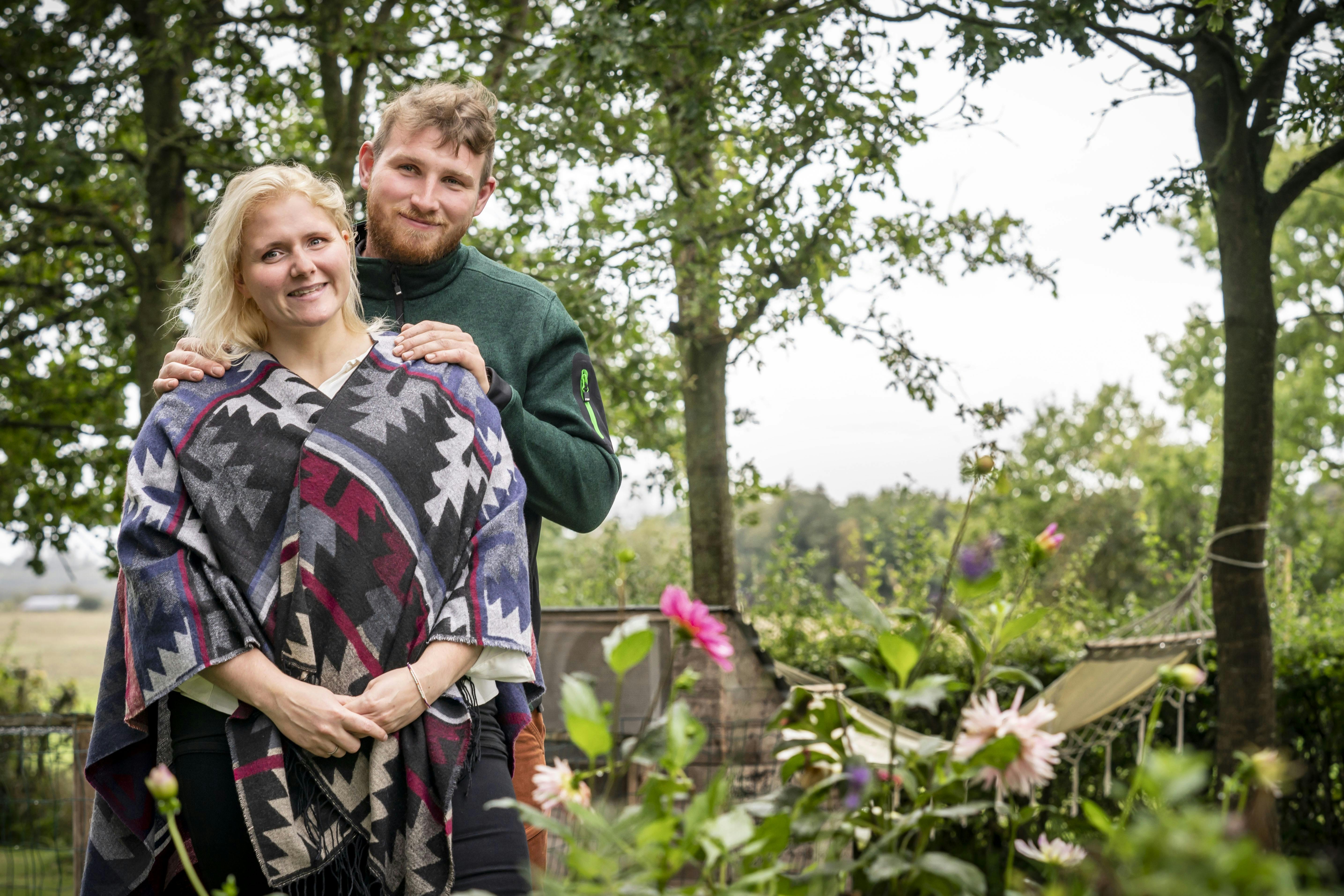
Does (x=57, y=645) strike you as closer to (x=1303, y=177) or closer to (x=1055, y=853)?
(x=1303, y=177)

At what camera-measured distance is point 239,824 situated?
131 centimetres

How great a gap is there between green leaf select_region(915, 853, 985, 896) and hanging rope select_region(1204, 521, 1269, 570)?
4.14m

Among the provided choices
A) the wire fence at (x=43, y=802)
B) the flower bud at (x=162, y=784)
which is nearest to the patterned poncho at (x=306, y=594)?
the flower bud at (x=162, y=784)

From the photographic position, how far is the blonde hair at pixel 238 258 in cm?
150

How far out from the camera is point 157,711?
1.39 m

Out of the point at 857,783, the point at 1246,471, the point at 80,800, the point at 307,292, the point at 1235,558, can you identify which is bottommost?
the point at 80,800

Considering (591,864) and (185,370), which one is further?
(185,370)

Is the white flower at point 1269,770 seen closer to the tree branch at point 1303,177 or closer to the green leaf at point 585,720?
the green leaf at point 585,720

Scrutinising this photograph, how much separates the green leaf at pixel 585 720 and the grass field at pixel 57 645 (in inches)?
321

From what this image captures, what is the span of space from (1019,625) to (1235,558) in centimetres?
421

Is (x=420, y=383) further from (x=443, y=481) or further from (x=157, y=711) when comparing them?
(x=157, y=711)

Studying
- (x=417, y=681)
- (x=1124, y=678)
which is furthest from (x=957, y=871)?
(x=1124, y=678)

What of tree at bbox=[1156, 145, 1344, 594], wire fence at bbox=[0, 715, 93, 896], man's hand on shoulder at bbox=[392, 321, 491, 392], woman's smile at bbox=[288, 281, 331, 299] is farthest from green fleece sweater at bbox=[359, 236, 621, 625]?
tree at bbox=[1156, 145, 1344, 594]

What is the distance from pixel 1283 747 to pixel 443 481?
5.29 meters
